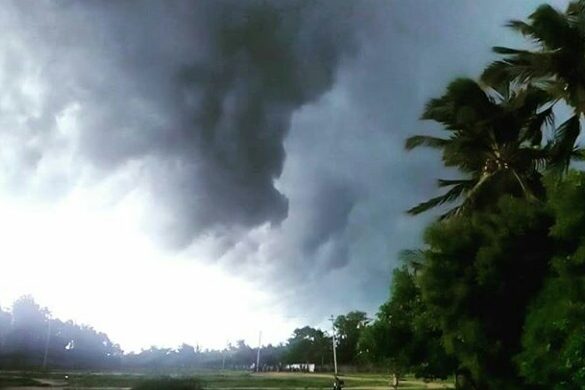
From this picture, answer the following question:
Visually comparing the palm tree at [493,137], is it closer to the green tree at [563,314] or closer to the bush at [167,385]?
the green tree at [563,314]

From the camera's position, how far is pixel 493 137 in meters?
18.7

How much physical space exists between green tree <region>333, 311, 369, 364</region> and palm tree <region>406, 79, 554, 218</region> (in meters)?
55.8

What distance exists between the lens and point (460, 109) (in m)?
18.5

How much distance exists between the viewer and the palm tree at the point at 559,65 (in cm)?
1493

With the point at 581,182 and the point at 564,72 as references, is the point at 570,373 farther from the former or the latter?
the point at 564,72

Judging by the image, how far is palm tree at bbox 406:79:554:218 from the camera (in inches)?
702

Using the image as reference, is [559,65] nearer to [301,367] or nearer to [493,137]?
[493,137]

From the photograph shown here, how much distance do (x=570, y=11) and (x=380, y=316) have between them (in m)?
10.6

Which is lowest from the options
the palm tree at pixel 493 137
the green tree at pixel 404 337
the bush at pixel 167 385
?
the bush at pixel 167 385

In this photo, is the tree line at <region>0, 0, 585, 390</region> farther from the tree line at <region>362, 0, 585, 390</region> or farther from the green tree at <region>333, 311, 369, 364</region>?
the green tree at <region>333, 311, 369, 364</region>

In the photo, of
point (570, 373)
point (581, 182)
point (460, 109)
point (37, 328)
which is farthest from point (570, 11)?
point (37, 328)

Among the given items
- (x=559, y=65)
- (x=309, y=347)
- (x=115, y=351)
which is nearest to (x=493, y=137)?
(x=559, y=65)

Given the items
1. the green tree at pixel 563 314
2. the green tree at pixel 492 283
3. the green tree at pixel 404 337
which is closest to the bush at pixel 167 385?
the green tree at pixel 404 337

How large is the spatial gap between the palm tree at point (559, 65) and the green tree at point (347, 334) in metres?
59.1
